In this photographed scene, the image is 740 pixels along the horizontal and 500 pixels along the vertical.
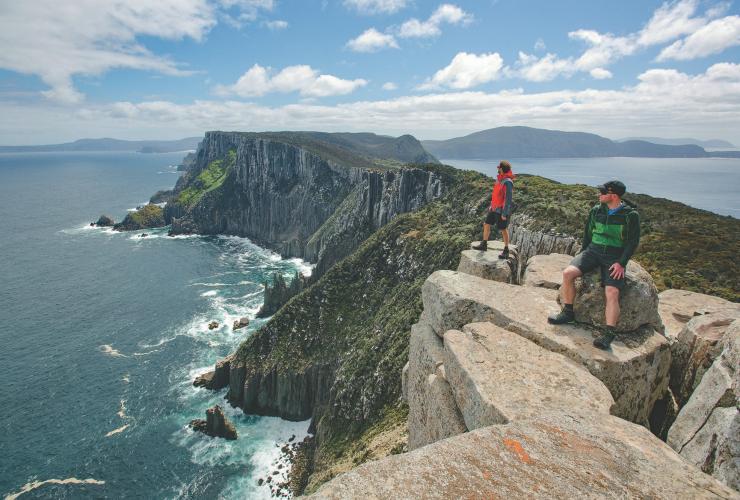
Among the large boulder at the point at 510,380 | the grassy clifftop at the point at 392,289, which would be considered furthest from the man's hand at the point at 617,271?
the grassy clifftop at the point at 392,289

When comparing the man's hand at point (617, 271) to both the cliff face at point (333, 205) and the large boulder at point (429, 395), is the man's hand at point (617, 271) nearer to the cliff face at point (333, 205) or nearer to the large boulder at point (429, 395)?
the large boulder at point (429, 395)

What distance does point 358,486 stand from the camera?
677 centimetres

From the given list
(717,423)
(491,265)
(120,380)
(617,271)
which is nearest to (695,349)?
(617,271)

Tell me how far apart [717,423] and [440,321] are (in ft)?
28.3

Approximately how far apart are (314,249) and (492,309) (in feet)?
467

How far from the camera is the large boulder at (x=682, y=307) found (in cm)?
1584

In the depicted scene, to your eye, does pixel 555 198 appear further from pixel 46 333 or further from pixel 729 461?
pixel 46 333

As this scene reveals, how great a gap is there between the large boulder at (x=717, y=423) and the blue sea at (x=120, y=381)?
54884 millimetres

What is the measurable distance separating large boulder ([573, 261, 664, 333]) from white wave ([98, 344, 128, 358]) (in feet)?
296

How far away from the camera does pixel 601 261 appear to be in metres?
13.2

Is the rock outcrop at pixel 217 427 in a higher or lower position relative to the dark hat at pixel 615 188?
lower

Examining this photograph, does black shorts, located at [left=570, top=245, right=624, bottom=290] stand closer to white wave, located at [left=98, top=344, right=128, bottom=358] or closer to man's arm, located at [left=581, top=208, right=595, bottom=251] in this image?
man's arm, located at [left=581, top=208, right=595, bottom=251]

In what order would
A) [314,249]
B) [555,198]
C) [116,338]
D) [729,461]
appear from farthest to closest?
[314,249]
[116,338]
[555,198]
[729,461]

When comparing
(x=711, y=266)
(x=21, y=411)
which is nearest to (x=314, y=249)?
(x=21, y=411)
